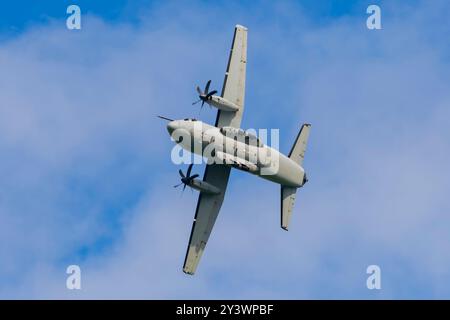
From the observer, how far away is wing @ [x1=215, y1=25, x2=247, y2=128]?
3484 inches

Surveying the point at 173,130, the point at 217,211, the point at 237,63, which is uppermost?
the point at 237,63

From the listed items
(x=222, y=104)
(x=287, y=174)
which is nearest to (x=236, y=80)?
(x=222, y=104)

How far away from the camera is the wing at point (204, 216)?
89875mm

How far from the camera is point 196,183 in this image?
87500 millimetres

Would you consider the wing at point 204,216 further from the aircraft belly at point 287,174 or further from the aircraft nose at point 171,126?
the aircraft nose at point 171,126

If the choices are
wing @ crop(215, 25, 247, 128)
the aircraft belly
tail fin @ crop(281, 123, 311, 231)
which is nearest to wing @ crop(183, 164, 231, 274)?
the aircraft belly

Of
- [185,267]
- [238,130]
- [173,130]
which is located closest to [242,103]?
[238,130]

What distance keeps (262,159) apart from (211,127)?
6565 mm

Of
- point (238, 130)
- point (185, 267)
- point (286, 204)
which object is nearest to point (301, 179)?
point (286, 204)

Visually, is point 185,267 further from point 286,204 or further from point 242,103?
point 242,103

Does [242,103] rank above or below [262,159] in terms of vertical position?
above

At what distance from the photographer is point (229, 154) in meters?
86.0

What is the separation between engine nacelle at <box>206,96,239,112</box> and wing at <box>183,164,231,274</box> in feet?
22.0

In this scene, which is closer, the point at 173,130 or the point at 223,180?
the point at 173,130
